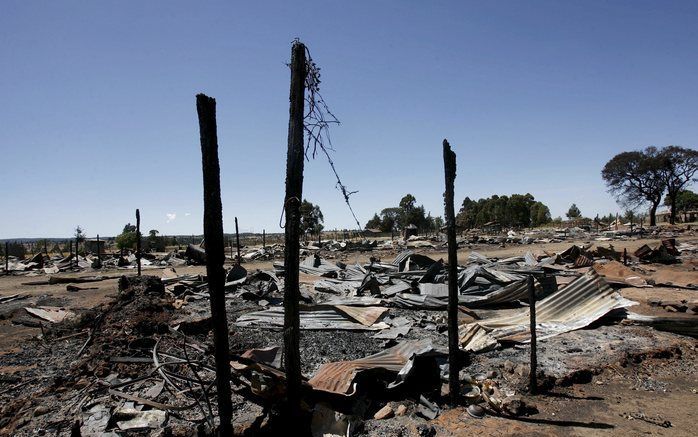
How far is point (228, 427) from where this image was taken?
11.7 ft

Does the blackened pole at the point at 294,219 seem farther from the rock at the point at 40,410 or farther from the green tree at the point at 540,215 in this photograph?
the green tree at the point at 540,215

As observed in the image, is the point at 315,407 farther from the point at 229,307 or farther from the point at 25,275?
the point at 25,275

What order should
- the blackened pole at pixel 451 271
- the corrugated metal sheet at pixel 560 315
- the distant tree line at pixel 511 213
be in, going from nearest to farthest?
1. the blackened pole at pixel 451 271
2. the corrugated metal sheet at pixel 560 315
3. the distant tree line at pixel 511 213

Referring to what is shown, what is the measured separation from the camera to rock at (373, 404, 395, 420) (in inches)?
179

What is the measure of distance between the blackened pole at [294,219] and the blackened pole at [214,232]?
0.74 meters

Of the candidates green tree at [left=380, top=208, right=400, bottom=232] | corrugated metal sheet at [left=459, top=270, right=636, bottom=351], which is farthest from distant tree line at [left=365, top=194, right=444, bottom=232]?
corrugated metal sheet at [left=459, top=270, right=636, bottom=351]

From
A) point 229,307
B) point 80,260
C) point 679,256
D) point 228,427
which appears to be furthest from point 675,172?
point 80,260

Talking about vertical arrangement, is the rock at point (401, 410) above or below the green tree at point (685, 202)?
below

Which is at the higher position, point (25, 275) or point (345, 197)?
point (345, 197)

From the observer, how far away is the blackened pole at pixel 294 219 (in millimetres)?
4082

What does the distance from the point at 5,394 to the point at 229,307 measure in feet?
17.6

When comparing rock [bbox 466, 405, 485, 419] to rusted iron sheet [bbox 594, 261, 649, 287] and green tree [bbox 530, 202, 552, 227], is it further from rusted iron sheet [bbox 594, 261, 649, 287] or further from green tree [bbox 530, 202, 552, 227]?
green tree [bbox 530, 202, 552, 227]

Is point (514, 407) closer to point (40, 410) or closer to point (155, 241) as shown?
point (40, 410)

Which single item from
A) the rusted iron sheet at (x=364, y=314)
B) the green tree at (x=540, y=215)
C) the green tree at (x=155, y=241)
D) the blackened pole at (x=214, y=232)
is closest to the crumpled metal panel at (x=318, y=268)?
the rusted iron sheet at (x=364, y=314)
